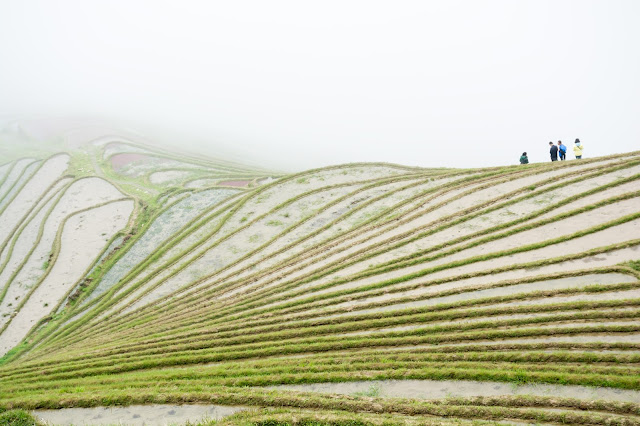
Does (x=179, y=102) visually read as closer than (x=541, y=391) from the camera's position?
No

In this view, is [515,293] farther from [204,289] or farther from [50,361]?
[50,361]

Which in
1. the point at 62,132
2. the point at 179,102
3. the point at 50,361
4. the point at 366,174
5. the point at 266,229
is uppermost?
the point at 179,102

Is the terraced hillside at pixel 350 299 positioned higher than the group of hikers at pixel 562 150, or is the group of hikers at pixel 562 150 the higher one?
the group of hikers at pixel 562 150

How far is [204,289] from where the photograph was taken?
2659cm

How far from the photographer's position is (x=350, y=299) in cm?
1989

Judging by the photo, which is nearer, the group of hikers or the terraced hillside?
the terraced hillside

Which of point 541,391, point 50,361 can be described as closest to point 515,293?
point 541,391

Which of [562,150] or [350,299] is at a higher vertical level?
[562,150]

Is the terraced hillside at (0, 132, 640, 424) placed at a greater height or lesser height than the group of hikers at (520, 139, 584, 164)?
lesser

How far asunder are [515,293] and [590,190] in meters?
12.4

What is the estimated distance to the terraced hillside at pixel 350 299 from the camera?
12203 millimetres

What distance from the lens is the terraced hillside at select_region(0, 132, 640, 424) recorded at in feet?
40.0

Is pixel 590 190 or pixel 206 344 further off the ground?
pixel 590 190

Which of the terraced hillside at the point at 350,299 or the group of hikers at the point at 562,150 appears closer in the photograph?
the terraced hillside at the point at 350,299
